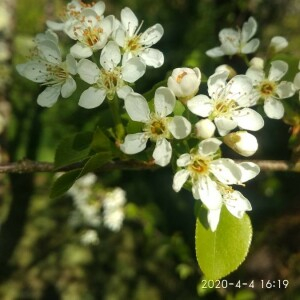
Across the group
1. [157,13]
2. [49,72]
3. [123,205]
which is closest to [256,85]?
[49,72]

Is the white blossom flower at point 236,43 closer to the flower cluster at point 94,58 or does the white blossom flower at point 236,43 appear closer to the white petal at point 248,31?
the white petal at point 248,31

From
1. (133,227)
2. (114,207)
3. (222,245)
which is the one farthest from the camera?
(133,227)

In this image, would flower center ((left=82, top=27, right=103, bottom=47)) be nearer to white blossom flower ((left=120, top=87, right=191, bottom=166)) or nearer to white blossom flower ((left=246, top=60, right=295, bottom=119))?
white blossom flower ((left=120, top=87, right=191, bottom=166))

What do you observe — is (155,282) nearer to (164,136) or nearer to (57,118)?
(57,118)

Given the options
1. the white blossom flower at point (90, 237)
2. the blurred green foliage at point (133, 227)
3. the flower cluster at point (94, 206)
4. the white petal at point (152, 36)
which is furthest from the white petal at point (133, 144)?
the white blossom flower at point (90, 237)

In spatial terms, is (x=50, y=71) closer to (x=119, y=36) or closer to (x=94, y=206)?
(x=119, y=36)

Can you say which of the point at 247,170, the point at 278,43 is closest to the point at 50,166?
the point at 247,170

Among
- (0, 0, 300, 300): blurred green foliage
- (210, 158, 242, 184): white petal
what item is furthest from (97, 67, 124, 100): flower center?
(0, 0, 300, 300): blurred green foliage
